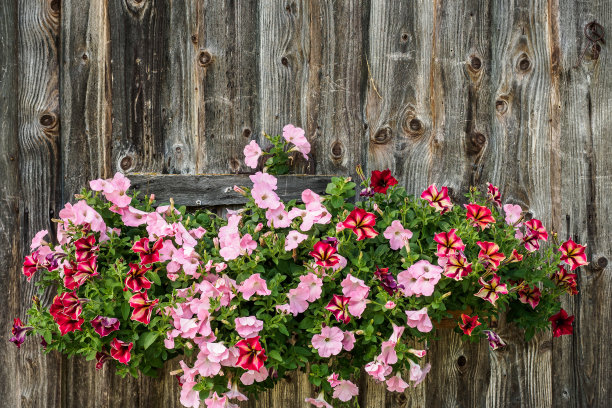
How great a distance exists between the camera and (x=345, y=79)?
7.17ft

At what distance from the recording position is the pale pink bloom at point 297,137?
6.82ft

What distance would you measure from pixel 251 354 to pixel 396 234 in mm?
621

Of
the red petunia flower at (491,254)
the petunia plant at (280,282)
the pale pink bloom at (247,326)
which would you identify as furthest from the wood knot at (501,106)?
the pale pink bloom at (247,326)

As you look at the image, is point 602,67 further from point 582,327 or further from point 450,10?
point 582,327

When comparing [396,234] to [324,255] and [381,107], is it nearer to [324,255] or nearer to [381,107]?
[324,255]

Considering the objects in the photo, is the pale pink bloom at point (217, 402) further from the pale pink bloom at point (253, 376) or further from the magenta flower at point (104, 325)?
the magenta flower at point (104, 325)

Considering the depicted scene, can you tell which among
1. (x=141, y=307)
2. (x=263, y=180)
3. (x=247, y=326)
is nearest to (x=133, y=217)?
(x=141, y=307)

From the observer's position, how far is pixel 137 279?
1.73 metres

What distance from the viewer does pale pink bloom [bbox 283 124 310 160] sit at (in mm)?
2080

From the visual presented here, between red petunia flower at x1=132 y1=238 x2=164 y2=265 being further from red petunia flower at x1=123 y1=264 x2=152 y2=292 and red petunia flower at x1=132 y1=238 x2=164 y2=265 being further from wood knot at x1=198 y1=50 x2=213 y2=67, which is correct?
wood knot at x1=198 y1=50 x2=213 y2=67

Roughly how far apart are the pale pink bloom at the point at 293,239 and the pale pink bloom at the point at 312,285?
11cm

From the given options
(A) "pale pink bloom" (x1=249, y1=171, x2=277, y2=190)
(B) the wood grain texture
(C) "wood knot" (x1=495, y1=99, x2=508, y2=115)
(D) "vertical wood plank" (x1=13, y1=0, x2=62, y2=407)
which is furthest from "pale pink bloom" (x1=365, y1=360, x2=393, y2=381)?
(B) the wood grain texture

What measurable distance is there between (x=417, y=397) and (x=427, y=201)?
0.81 metres

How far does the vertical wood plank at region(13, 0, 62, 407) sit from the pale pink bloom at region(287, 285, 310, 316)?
998mm
